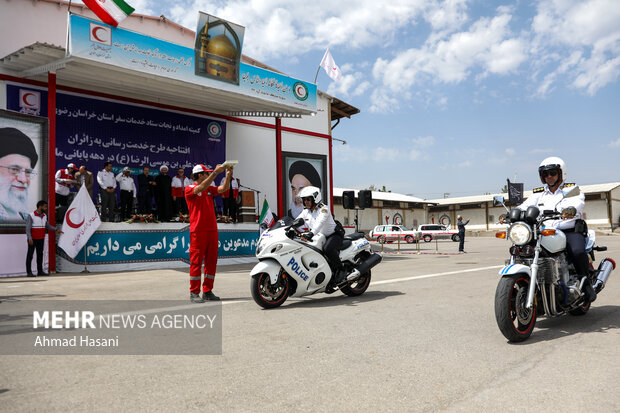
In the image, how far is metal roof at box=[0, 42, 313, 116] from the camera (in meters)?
12.3

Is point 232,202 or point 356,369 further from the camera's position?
point 232,202

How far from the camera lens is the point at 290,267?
651 cm

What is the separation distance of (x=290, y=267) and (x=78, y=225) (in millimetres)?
8175

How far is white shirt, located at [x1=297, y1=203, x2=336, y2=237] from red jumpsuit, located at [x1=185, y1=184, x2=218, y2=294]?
1314mm

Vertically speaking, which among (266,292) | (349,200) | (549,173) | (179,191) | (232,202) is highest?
(179,191)

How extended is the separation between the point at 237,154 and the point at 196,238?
13.2 meters

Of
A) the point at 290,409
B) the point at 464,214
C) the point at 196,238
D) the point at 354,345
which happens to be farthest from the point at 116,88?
the point at 464,214

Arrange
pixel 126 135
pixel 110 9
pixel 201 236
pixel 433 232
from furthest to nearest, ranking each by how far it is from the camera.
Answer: pixel 433 232 < pixel 126 135 < pixel 110 9 < pixel 201 236

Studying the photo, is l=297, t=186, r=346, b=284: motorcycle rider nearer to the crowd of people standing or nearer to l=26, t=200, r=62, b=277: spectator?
l=26, t=200, r=62, b=277: spectator

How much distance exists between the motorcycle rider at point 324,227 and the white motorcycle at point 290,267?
0.08m

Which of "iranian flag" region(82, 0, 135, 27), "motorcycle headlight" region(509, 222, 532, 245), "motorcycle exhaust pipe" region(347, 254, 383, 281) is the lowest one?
"motorcycle exhaust pipe" region(347, 254, 383, 281)

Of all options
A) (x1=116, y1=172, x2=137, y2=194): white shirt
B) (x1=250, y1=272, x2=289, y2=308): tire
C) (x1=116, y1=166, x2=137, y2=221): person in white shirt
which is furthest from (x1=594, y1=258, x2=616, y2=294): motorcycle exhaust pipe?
(x1=116, y1=172, x2=137, y2=194): white shirt

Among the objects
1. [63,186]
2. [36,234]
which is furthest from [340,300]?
[63,186]

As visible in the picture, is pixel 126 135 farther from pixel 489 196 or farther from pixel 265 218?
pixel 489 196
